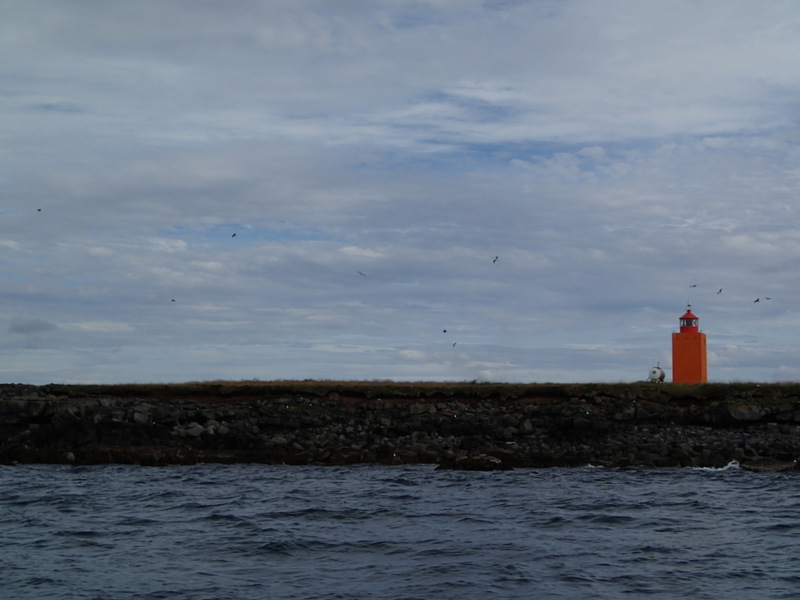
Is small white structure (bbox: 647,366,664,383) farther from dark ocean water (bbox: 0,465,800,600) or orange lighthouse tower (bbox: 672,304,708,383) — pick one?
dark ocean water (bbox: 0,465,800,600)

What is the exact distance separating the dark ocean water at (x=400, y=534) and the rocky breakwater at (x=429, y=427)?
1866mm

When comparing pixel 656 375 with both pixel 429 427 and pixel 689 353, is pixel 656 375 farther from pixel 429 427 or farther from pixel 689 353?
pixel 429 427

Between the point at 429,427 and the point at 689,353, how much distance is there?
21.4 metres

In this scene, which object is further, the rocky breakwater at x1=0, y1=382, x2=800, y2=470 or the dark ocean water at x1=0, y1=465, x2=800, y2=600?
the rocky breakwater at x1=0, y1=382, x2=800, y2=470

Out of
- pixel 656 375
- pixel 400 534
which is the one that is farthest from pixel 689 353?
pixel 400 534

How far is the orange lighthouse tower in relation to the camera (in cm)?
4588

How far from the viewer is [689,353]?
151ft

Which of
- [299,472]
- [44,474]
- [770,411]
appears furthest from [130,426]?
[770,411]

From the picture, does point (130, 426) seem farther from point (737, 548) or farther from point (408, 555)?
point (737, 548)

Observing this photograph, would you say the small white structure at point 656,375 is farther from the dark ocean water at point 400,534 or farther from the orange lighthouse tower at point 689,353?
the dark ocean water at point 400,534

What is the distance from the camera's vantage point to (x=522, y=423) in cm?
3158

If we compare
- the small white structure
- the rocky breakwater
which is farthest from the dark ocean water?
the small white structure

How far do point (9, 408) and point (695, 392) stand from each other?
94.3 ft

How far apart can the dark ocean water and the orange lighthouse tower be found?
65.3 ft
